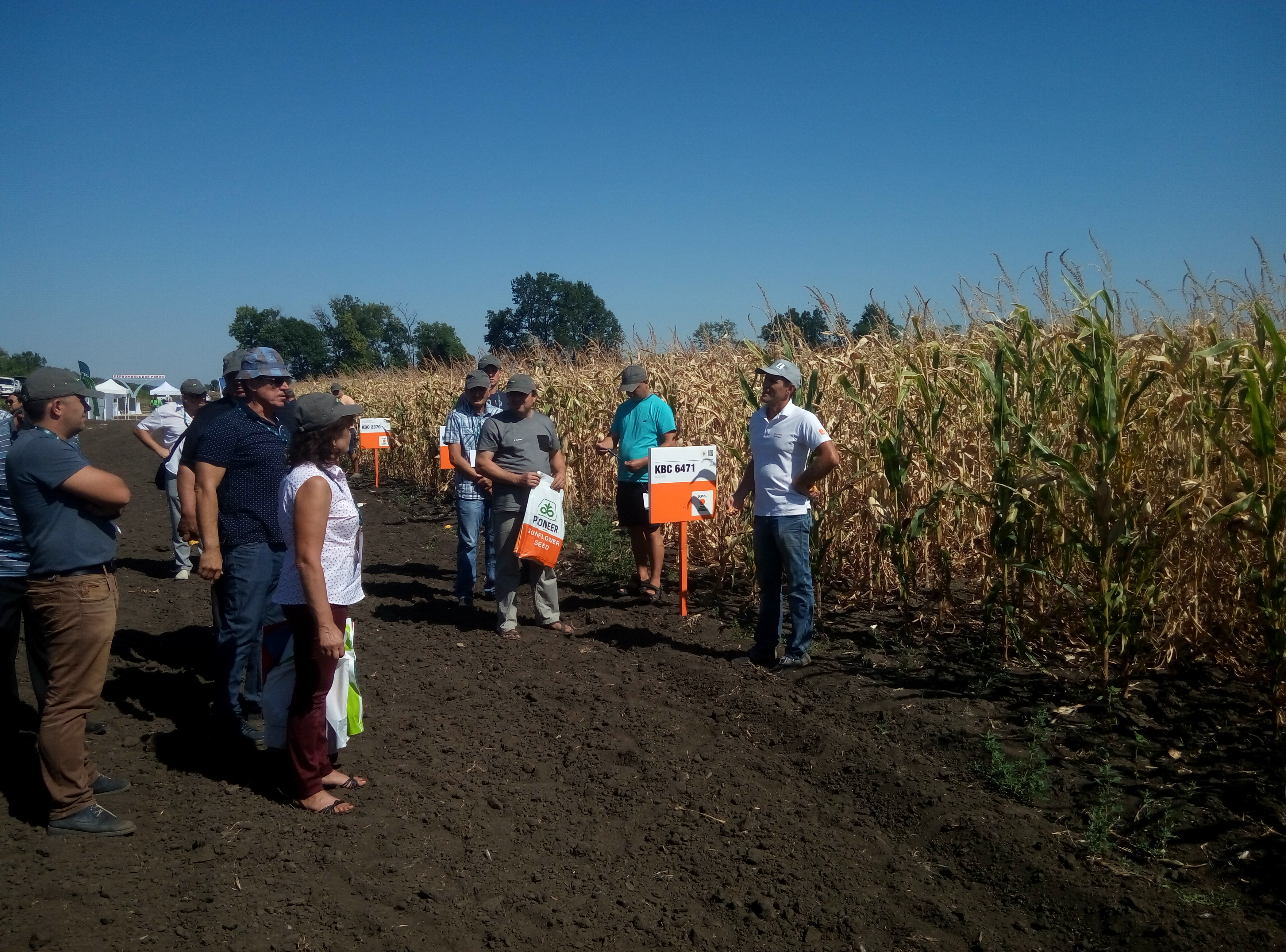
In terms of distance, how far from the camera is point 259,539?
487cm

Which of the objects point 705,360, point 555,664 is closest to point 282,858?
point 555,664

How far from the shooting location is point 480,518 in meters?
8.32

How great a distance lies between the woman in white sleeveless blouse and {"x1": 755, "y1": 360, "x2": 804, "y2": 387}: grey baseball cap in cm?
279

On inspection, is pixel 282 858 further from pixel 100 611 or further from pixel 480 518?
pixel 480 518

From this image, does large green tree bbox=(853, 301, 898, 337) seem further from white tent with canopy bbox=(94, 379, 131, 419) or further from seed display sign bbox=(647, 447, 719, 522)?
white tent with canopy bbox=(94, 379, 131, 419)

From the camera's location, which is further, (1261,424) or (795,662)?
(795,662)

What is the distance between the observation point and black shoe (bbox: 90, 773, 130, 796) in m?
4.40

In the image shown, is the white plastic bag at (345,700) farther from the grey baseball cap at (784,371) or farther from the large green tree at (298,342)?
the large green tree at (298,342)

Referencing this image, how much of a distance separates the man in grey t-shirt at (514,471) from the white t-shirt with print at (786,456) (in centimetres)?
180

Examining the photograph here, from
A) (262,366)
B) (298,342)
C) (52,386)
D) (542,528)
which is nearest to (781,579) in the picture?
(542,528)

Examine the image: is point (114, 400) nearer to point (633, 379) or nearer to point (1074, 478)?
point (633, 379)

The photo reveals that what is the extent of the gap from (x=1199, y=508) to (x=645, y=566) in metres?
4.66

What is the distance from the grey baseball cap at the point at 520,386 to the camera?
22.2 feet

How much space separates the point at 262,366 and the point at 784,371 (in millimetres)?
3243
